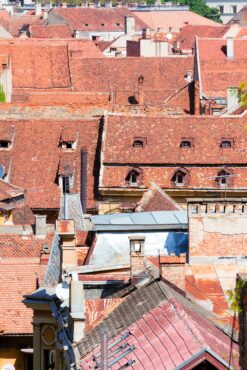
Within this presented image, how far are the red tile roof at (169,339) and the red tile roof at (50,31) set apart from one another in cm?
12330

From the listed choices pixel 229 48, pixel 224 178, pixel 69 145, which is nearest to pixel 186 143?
pixel 224 178

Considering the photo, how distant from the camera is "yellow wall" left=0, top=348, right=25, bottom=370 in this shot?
3866cm

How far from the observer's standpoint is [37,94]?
9225 centimetres

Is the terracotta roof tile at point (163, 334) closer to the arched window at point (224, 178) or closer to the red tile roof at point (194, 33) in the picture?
the arched window at point (224, 178)

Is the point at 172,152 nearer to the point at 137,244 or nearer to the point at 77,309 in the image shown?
the point at 137,244

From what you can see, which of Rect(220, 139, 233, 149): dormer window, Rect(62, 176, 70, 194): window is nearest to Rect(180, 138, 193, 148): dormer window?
Rect(220, 139, 233, 149): dormer window

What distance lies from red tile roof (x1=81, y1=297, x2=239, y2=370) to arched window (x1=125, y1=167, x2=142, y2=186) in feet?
143

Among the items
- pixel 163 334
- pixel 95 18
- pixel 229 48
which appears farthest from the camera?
pixel 95 18

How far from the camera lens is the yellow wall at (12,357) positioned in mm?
38656

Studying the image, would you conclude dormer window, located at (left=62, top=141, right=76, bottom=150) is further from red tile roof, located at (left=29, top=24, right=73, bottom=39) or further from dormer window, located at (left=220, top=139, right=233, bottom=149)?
red tile roof, located at (left=29, top=24, right=73, bottom=39)

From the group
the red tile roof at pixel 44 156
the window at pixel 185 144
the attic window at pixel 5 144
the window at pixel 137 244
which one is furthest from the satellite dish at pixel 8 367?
the attic window at pixel 5 144

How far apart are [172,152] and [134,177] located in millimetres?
1843

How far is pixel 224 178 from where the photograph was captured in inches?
2699

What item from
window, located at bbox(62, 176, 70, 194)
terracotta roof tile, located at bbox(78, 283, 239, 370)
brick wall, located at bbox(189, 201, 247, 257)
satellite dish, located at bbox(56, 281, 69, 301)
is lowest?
window, located at bbox(62, 176, 70, 194)
